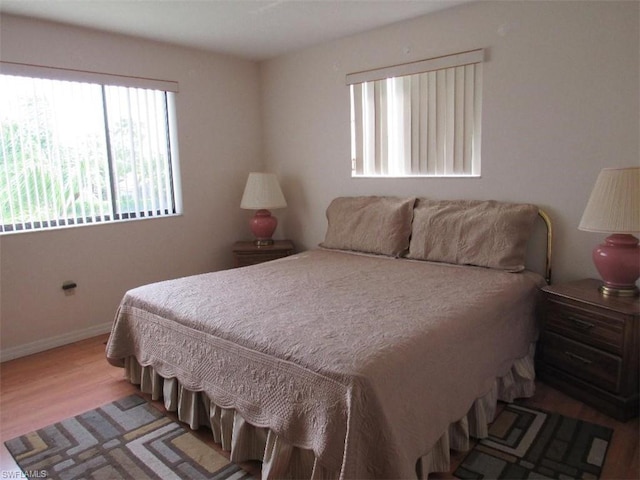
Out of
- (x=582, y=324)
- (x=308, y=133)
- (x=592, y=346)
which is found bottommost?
(x=592, y=346)

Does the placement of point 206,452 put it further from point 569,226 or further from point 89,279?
point 569,226

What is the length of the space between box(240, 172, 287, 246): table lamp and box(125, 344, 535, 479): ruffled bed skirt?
1.72m

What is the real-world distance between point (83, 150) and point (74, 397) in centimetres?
183

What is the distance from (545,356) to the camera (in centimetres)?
252

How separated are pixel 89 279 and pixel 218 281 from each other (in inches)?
56.7

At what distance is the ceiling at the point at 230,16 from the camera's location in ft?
Result: 9.27

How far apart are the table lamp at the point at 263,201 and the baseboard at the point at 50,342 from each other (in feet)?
4.83

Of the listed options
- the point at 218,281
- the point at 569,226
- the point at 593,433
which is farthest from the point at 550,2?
the point at 218,281

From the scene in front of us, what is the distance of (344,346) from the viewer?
1.66 metres

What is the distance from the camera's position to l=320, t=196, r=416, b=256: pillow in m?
3.24

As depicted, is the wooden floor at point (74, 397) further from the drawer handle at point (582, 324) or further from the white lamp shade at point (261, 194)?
the white lamp shade at point (261, 194)

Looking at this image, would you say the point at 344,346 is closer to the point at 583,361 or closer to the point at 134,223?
the point at 583,361

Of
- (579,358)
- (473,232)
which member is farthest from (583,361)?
(473,232)

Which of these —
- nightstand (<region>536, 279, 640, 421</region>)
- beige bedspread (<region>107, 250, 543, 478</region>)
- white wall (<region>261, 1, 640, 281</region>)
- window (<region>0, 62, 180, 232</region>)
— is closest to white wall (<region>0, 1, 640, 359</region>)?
white wall (<region>261, 1, 640, 281</region>)
